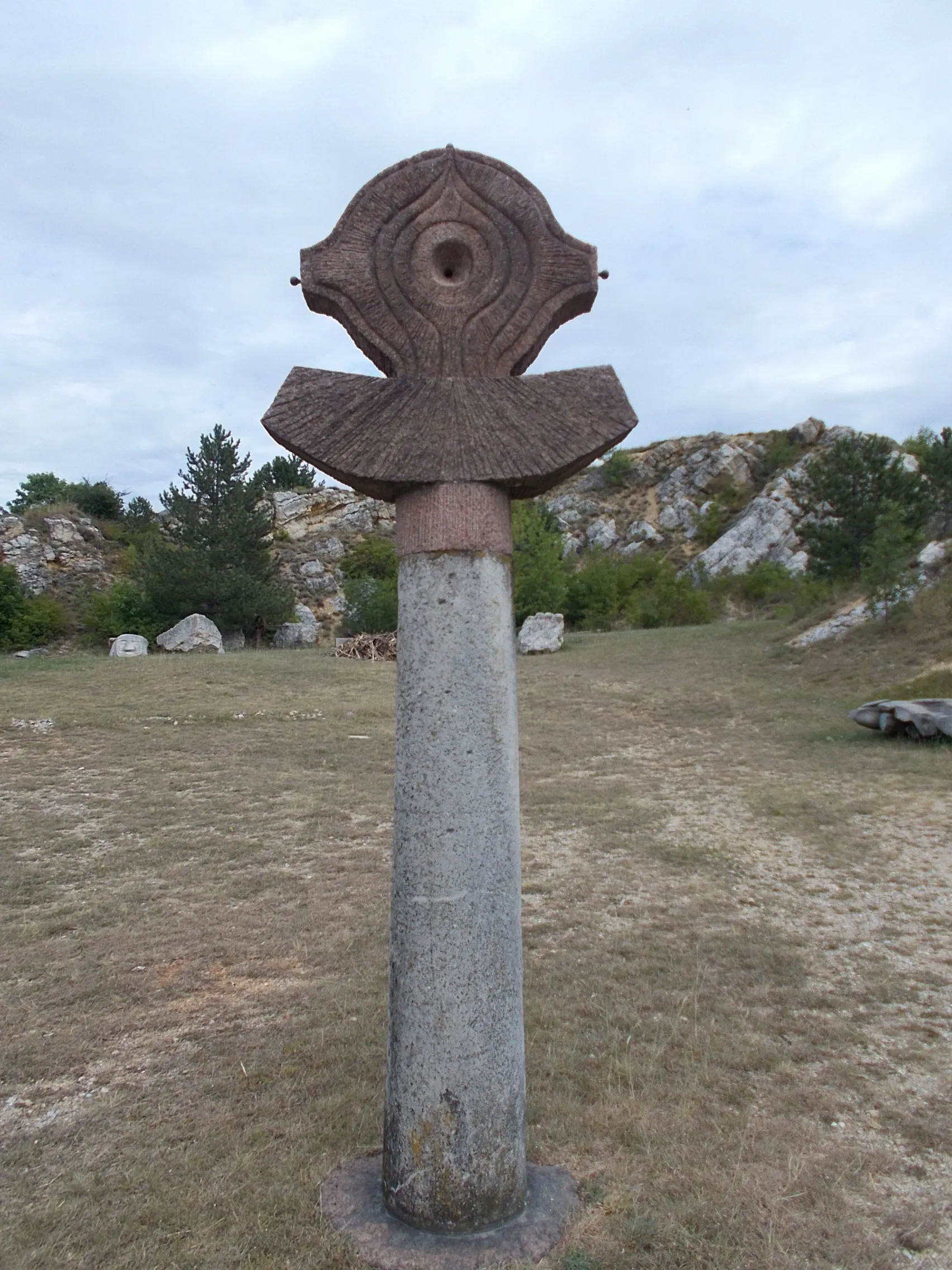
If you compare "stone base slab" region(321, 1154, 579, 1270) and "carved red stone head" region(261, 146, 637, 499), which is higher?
"carved red stone head" region(261, 146, 637, 499)

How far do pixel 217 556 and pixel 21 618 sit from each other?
623 cm

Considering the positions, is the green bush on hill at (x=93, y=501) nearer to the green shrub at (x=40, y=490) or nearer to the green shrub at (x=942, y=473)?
the green shrub at (x=40, y=490)

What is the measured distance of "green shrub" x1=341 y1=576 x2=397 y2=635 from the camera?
84.6 ft

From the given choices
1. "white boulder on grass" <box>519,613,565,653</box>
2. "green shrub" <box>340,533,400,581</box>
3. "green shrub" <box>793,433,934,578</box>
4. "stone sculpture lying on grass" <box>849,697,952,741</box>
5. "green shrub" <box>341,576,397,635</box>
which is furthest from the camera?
"green shrub" <box>340,533,400,581</box>

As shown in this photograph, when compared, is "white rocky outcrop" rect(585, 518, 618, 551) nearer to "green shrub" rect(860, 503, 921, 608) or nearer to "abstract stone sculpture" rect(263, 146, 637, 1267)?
"green shrub" rect(860, 503, 921, 608)

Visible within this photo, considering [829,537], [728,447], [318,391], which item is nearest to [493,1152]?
[318,391]

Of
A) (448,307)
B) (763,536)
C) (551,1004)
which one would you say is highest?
(763,536)

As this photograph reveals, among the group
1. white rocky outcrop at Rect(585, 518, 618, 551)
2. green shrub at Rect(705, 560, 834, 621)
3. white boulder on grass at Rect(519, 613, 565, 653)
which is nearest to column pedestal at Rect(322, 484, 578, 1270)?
white boulder on grass at Rect(519, 613, 565, 653)

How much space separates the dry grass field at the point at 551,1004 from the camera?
284cm

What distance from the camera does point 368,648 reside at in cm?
2238

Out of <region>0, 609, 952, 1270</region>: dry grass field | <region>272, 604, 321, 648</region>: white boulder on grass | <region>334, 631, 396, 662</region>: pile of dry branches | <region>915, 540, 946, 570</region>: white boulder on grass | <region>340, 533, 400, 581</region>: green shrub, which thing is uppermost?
<region>340, 533, 400, 581</region>: green shrub

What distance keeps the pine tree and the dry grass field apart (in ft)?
51.9

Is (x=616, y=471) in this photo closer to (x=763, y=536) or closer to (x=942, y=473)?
(x=763, y=536)

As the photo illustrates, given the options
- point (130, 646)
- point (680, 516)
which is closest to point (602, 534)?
point (680, 516)
